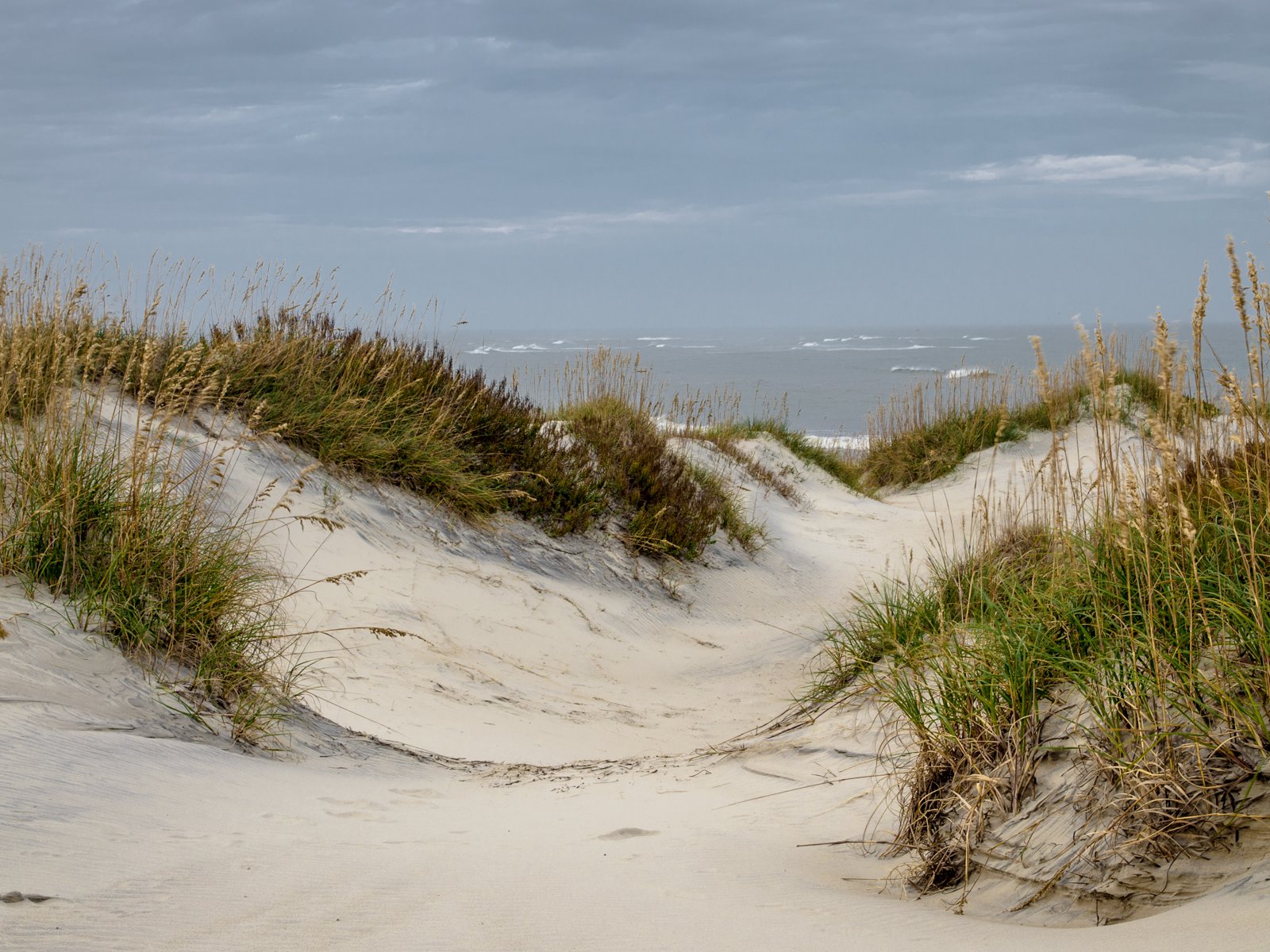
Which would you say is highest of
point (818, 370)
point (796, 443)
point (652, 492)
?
point (818, 370)

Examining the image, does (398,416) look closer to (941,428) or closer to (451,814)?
(451,814)

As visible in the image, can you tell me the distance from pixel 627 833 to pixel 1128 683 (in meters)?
1.47

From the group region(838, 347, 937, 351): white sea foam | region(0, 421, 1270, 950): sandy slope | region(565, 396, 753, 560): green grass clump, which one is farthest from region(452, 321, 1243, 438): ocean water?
region(0, 421, 1270, 950): sandy slope

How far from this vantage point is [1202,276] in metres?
2.73

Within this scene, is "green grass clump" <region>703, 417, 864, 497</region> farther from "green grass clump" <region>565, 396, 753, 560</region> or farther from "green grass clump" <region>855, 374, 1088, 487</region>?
"green grass clump" <region>565, 396, 753, 560</region>

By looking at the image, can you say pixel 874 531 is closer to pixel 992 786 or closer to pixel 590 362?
pixel 590 362

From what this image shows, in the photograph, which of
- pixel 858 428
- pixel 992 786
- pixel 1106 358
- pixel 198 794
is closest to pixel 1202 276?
pixel 1106 358

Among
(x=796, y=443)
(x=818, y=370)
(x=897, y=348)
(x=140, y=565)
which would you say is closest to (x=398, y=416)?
(x=140, y=565)

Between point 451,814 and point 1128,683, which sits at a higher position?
point 1128,683

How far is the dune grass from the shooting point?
2.16 meters

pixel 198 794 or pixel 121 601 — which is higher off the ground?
pixel 121 601

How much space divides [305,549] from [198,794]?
3585 millimetres

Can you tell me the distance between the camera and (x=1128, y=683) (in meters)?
2.38

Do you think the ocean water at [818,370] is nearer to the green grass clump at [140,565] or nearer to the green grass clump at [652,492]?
the green grass clump at [652,492]
